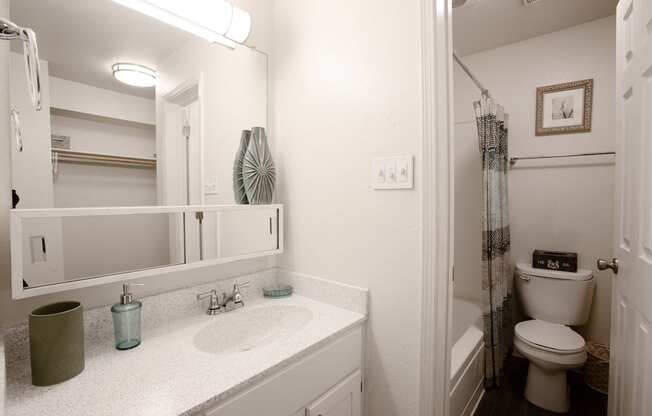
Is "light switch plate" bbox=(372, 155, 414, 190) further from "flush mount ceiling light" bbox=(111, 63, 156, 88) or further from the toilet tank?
the toilet tank

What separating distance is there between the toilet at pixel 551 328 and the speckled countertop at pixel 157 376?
1.35m

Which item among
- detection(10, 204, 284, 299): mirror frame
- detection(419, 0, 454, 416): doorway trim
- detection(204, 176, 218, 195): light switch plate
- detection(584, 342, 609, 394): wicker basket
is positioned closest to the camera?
detection(10, 204, 284, 299): mirror frame

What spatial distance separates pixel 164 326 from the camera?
3.43ft

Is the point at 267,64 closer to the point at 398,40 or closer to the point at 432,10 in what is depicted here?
the point at 398,40

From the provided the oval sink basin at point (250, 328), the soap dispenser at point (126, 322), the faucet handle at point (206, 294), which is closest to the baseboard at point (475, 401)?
the oval sink basin at point (250, 328)

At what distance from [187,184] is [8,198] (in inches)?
20.0

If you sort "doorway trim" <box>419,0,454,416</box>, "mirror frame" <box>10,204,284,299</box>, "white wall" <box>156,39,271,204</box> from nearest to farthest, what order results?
"mirror frame" <box>10,204,284,299</box>
"doorway trim" <box>419,0,454,416</box>
"white wall" <box>156,39,271,204</box>

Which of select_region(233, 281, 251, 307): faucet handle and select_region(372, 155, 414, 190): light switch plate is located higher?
select_region(372, 155, 414, 190): light switch plate

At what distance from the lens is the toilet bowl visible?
1.59m

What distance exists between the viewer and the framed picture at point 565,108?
6.58 ft

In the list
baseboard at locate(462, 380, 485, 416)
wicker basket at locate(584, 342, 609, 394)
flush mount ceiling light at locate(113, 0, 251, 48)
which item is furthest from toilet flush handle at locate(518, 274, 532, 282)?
flush mount ceiling light at locate(113, 0, 251, 48)

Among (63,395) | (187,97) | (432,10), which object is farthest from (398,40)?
(63,395)

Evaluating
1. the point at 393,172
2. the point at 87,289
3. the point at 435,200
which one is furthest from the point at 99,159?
the point at 435,200

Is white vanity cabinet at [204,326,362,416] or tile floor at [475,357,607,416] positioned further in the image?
tile floor at [475,357,607,416]
